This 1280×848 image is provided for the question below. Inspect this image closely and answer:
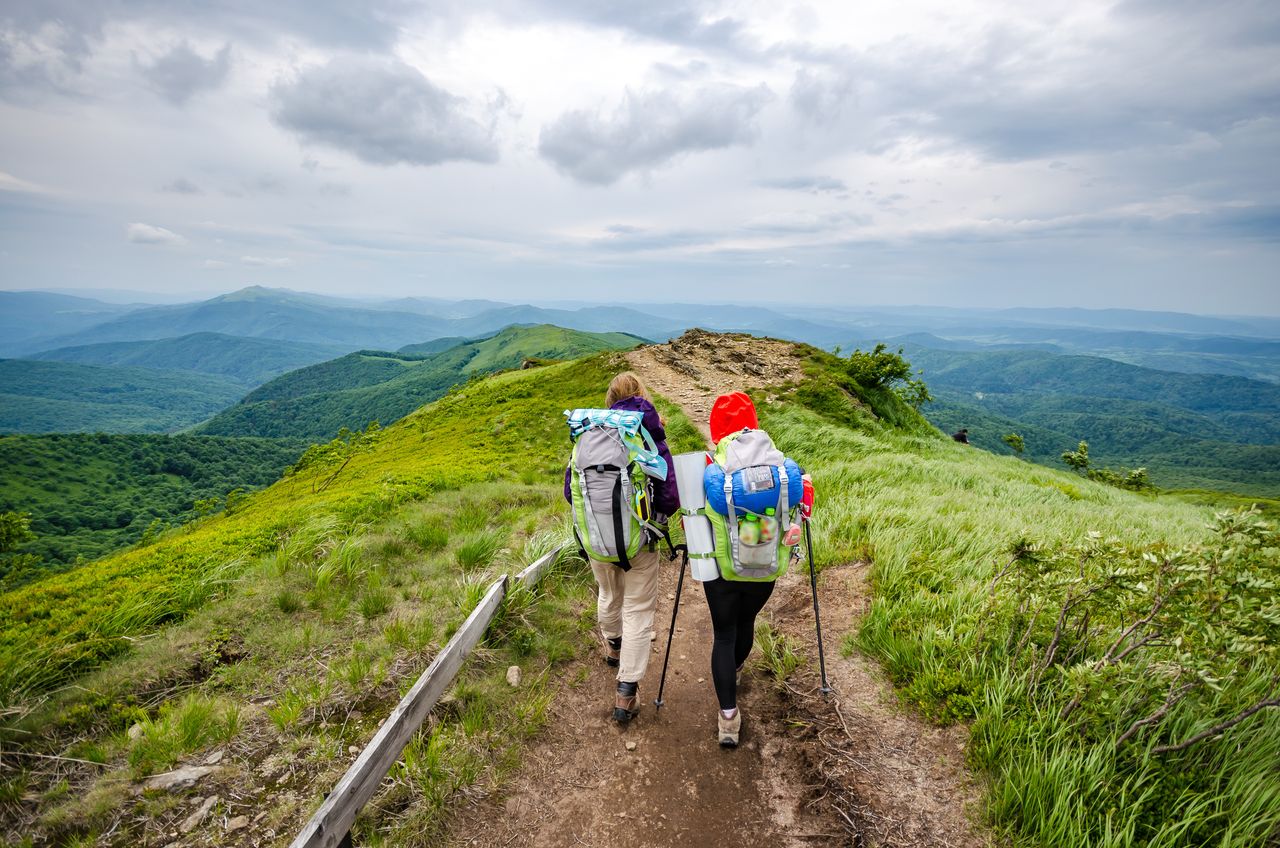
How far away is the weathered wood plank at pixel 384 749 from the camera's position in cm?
342

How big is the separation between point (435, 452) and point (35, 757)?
15324mm

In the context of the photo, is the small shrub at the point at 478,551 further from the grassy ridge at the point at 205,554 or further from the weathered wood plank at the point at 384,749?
the grassy ridge at the point at 205,554

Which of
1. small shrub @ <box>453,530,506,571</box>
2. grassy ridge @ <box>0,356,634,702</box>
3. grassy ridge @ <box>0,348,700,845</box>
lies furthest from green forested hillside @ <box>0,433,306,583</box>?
small shrub @ <box>453,530,506,571</box>

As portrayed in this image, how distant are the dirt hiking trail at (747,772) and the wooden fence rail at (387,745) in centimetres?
76

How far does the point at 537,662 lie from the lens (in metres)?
6.00

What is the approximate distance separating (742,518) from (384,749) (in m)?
3.31

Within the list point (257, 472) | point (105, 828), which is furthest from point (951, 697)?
point (257, 472)

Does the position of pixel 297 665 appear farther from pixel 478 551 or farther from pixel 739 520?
pixel 739 520

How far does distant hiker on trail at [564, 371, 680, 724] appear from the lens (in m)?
4.93

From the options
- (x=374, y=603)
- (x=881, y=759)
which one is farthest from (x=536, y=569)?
(x=881, y=759)

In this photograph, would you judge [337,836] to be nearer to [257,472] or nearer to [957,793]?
[957,793]

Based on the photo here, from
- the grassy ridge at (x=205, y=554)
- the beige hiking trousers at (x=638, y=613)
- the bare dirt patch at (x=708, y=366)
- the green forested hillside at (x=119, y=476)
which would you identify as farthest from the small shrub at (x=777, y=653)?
the green forested hillside at (x=119, y=476)

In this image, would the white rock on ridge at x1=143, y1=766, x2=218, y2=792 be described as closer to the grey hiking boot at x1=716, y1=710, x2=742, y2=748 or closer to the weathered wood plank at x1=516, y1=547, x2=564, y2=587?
the weathered wood plank at x1=516, y1=547, x2=564, y2=587

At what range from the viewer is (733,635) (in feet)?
15.2
